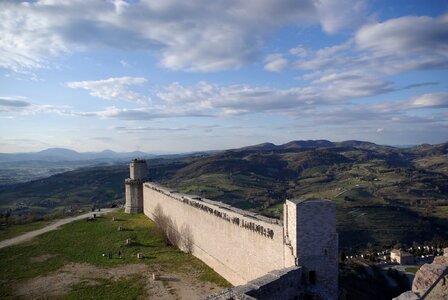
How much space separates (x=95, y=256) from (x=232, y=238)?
13689 mm

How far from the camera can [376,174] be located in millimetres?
175125

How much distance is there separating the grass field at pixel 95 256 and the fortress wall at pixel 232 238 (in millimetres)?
1067

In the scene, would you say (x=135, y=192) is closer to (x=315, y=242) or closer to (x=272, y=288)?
(x=315, y=242)

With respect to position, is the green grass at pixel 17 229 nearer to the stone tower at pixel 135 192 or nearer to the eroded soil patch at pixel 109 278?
the stone tower at pixel 135 192

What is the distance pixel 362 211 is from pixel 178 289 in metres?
85.9

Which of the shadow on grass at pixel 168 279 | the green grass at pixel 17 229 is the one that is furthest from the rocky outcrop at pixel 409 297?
the green grass at pixel 17 229

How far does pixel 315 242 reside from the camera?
1655 centimetres

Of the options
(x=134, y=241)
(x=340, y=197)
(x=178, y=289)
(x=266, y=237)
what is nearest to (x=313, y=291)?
(x=266, y=237)

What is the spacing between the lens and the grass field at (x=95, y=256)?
2461 cm

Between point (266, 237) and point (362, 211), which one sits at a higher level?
point (266, 237)

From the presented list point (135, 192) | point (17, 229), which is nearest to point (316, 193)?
point (135, 192)

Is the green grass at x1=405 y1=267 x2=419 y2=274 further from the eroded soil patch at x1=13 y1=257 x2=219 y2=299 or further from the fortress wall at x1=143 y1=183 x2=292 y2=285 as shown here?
the eroded soil patch at x1=13 y1=257 x2=219 y2=299

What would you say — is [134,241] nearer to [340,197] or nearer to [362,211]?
[362,211]

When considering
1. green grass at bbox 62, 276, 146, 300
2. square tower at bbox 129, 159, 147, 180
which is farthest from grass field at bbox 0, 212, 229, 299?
square tower at bbox 129, 159, 147, 180
